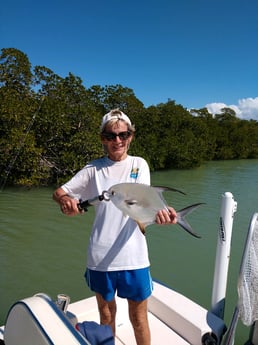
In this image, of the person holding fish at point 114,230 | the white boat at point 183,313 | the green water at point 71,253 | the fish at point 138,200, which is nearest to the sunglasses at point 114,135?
the person holding fish at point 114,230

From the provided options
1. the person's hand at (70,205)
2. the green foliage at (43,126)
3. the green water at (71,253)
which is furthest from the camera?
the green foliage at (43,126)

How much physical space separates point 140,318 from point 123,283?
0.94 ft

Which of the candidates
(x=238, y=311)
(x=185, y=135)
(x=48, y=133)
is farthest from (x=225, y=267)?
(x=185, y=135)

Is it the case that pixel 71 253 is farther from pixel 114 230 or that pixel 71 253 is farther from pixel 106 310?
pixel 114 230

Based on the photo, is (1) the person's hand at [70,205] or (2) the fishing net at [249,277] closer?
(1) the person's hand at [70,205]

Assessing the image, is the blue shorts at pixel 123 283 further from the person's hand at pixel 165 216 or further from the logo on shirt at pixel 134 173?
the logo on shirt at pixel 134 173

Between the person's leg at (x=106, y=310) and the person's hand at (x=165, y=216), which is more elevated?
the person's hand at (x=165, y=216)

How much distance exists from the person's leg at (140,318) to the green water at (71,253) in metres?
2.11

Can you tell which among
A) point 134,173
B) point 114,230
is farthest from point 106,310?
point 134,173

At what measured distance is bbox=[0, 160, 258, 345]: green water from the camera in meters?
4.65

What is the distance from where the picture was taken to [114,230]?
1.65m

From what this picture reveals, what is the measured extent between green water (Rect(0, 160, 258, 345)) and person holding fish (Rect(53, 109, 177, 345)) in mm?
2414

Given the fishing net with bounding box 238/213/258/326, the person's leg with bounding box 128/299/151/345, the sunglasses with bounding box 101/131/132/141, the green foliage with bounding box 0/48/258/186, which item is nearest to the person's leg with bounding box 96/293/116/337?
the person's leg with bounding box 128/299/151/345

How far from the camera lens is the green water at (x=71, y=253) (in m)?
4.65
